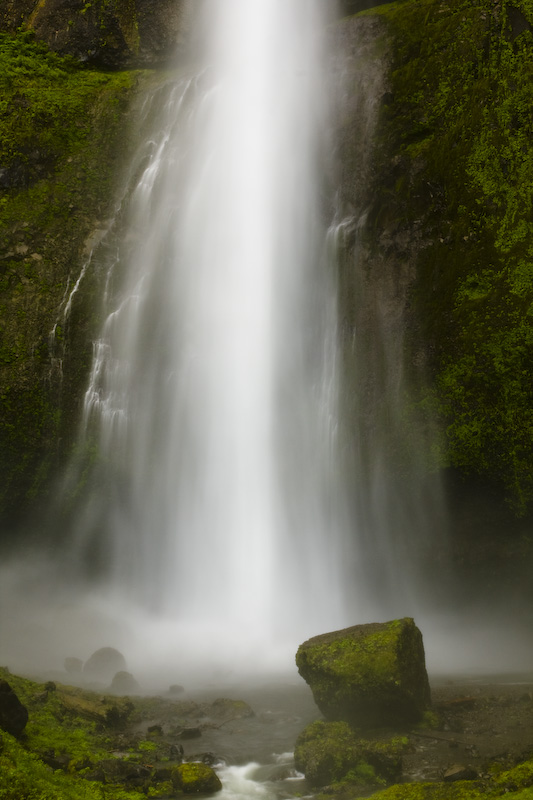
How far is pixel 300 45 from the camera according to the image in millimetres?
25453

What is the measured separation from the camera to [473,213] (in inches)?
701

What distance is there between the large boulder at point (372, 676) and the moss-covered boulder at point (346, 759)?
1.97 ft

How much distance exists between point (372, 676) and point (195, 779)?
3025 mm

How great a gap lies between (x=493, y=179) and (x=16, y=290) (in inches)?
589

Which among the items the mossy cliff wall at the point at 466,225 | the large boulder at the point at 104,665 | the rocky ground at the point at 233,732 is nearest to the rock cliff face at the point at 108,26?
the mossy cliff wall at the point at 466,225

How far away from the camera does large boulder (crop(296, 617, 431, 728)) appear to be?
31.9 ft

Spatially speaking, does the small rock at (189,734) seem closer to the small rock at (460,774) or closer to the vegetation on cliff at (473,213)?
the small rock at (460,774)

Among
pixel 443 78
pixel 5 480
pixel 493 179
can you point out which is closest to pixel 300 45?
pixel 443 78

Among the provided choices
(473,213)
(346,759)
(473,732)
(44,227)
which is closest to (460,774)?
(346,759)

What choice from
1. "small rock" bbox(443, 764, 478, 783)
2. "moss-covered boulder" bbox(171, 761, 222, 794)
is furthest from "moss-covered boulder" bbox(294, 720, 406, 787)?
"moss-covered boulder" bbox(171, 761, 222, 794)

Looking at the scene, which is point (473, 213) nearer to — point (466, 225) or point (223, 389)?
point (466, 225)

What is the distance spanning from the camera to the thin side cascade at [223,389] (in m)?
18.1

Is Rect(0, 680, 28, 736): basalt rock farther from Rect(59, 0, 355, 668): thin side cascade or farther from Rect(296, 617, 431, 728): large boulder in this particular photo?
Rect(59, 0, 355, 668): thin side cascade

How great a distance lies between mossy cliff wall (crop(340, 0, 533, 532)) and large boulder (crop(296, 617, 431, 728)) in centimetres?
765
